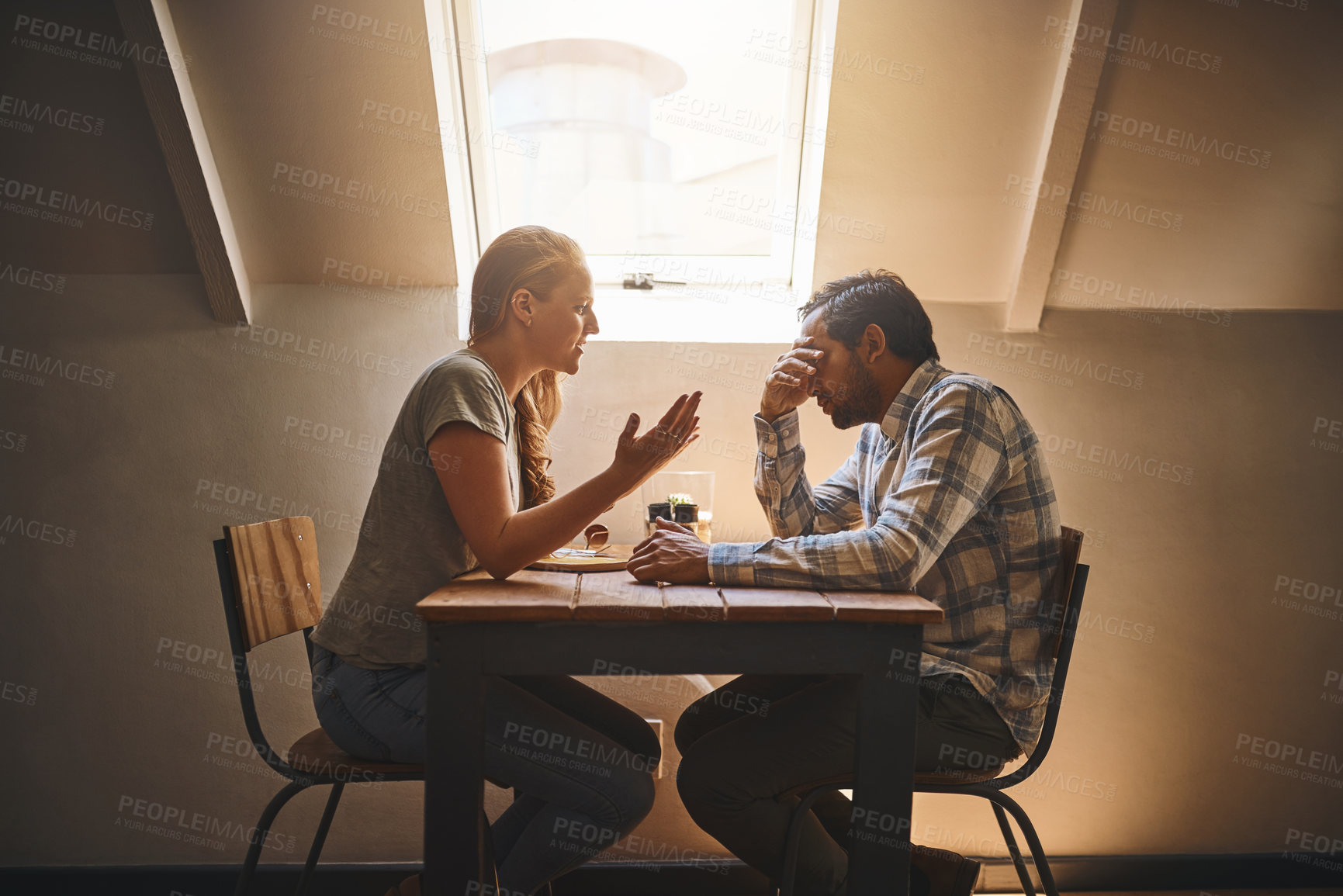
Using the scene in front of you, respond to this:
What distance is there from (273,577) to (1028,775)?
1.40 metres

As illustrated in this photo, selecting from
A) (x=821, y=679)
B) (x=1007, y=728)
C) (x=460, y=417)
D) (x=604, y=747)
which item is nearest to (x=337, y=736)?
(x=604, y=747)

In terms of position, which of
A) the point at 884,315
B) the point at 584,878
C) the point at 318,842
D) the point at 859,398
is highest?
the point at 884,315

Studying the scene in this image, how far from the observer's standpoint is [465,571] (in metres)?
1.45

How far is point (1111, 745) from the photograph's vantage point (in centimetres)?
223

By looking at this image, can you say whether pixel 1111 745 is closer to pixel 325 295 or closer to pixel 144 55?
pixel 325 295

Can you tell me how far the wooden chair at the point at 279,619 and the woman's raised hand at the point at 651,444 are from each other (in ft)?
2.03

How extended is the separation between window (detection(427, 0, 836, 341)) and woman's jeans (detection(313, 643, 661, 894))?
3.72ft

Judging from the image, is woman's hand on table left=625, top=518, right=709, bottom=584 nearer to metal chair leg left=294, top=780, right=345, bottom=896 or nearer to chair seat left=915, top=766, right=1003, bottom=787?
chair seat left=915, top=766, right=1003, bottom=787

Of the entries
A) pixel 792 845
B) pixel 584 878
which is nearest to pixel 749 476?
pixel 792 845

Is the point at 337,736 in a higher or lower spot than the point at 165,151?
lower

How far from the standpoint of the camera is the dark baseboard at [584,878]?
7.06 feet

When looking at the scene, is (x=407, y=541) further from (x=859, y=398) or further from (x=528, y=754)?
(x=859, y=398)

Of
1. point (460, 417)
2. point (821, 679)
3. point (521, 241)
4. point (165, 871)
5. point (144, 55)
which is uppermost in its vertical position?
point (144, 55)

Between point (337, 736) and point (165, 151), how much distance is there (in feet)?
4.77
